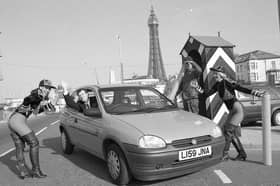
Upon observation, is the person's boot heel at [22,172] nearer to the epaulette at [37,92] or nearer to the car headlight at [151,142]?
the epaulette at [37,92]

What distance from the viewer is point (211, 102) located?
6660 millimetres

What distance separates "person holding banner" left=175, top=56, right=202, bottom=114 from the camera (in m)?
6.55

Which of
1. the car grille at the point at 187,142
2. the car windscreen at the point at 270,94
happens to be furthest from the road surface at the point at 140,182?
the car windscreen at the point at 270,94

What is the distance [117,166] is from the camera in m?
3.93

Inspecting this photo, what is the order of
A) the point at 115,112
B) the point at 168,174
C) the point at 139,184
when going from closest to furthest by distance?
the point at 168,174 < the point at 139,184 < the point at 115,112

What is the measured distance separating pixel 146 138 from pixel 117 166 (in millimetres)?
746

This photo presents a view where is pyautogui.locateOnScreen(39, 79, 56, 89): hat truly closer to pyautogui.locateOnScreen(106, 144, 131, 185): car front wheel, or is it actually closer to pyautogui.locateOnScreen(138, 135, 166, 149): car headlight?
pyautogui.locateOnScreen(106, 144, 131, 185): car front wheel

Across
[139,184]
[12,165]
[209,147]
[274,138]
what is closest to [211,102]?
[274,138]

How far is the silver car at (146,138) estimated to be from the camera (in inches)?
139

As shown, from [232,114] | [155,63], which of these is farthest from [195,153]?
[155,63]

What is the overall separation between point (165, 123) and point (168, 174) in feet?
2.44

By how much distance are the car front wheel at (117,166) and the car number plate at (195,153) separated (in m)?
0.81

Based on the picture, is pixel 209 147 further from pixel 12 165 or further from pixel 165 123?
pixel 12 165

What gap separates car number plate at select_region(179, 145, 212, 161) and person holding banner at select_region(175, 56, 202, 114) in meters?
2.86
